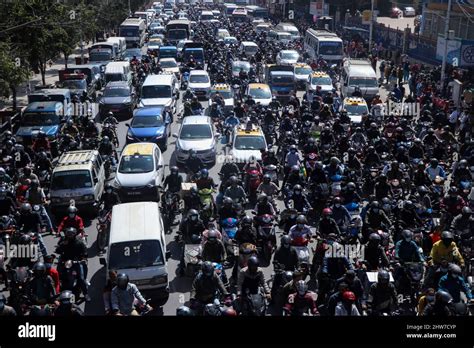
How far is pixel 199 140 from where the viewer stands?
25031 millimetres

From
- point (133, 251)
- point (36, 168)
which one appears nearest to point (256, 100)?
point (36, 168)

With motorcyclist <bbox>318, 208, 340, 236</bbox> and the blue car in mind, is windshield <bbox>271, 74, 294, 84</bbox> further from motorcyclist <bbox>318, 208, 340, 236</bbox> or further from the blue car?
motorcyclist <bbox>318, 208, 340, 236</bbox>

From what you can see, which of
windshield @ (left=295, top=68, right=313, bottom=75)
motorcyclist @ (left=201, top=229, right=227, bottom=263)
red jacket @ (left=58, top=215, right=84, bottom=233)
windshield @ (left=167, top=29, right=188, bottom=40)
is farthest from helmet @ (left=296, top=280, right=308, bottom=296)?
windshield @ (left=167, top=29, right=188, bottom=40)

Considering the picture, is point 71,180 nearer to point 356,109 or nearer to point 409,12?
point 356,109

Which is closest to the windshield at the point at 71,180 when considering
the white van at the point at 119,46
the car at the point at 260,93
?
the car at the point at 260,93

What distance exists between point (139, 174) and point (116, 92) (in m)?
14.8

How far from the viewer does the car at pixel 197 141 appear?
24562mm

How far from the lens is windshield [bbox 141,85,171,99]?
3362 centimetres

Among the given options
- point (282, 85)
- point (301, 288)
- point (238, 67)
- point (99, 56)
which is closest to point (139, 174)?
point (301, 288)

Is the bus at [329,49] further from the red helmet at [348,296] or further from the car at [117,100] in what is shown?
the red helmet at [348,296]

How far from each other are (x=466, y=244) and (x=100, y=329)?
442 inches

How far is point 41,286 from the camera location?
12617mm

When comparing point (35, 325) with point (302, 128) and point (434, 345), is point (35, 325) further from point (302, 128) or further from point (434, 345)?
point (302, 128)

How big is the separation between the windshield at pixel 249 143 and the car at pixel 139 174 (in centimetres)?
329
